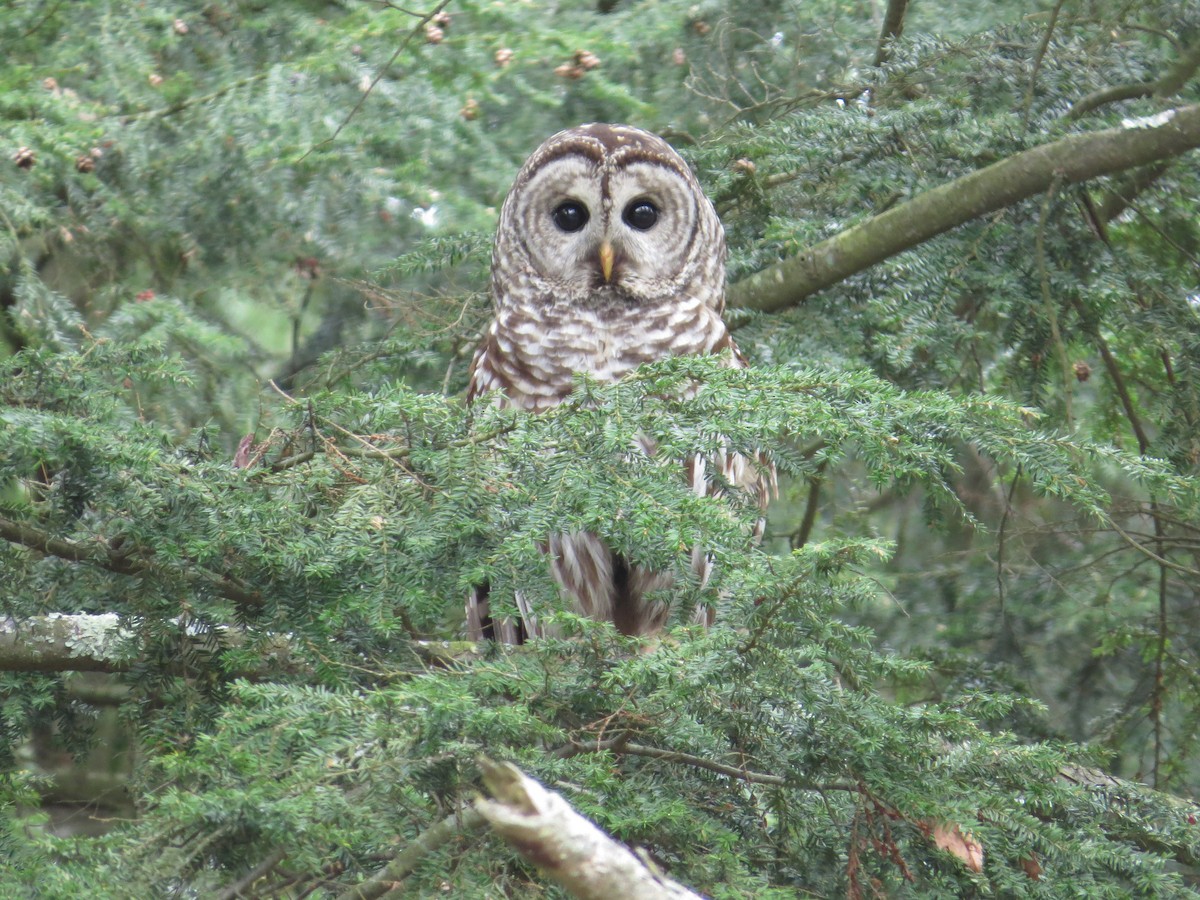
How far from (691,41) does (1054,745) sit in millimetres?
3363

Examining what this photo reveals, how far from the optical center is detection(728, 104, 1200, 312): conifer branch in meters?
3.56

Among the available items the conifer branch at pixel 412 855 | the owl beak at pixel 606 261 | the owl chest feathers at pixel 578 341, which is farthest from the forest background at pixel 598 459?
the owl beak at pixel 606 261

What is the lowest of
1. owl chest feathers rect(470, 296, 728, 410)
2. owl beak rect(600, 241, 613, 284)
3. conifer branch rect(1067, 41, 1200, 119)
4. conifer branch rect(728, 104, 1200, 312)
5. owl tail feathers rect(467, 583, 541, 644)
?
owl tail feathers rect(467, 583, 541, 644)

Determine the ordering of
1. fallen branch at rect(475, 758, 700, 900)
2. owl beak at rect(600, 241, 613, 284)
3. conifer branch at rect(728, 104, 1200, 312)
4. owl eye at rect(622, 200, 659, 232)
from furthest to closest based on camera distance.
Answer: owl eye at rect(622, 200, 659, 232)
owl beak at rect(600, 241, 613, 284)
conifer branch at rect(728, 104, 1200, 312)
fallen branch at rect(475, 758, 700, 900)

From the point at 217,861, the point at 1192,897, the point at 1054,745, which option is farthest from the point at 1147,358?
the point at 217,861

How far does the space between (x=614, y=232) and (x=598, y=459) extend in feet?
7.60

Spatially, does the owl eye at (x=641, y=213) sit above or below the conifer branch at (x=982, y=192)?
below

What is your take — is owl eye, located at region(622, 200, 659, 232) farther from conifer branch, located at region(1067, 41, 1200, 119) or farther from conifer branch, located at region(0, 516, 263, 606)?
conifer branch, located at region(0, 516, 263, 606)

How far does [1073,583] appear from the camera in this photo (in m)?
4.62

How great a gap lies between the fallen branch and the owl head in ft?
9.78

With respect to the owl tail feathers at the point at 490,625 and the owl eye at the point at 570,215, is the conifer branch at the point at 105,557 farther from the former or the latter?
the owl eye at the point at 570,215

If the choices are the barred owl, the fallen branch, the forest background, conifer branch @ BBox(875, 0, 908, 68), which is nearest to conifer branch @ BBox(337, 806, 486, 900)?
the forest background

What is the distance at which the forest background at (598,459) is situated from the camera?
2.10 meters

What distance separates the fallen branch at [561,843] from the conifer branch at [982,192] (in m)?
2.62
